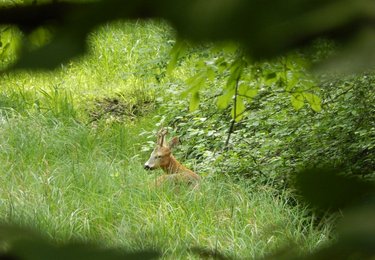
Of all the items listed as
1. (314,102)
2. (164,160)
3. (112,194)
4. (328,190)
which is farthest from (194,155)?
(328,190)

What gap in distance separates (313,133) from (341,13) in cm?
525

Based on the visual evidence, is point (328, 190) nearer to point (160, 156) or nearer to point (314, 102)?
point (314, 102)

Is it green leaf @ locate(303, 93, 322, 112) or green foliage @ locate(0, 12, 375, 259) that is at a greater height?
green leaf @ locate(303, 93, 322, 112)

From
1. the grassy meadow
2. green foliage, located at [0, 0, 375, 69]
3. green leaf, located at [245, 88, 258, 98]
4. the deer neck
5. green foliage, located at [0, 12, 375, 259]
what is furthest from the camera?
the deer neck

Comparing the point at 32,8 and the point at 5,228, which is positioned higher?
the point at 32,8

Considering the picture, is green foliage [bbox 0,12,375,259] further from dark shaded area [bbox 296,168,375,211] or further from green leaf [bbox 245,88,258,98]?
dark shaded area [bbox 296,168,375,211]

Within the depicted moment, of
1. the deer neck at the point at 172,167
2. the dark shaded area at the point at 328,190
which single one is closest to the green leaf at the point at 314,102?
the deer neck at the point at 172,167

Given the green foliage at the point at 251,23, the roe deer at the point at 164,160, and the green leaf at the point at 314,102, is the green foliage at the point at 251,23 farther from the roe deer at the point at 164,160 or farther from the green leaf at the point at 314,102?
the roe deer at the point at 164,160

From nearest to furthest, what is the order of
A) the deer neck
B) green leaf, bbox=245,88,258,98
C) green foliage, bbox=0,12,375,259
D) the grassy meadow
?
green leaf, bbox=245,88,258,98
green foliage, bbox=0,12,375,259
the grassy meadow
the deer neck

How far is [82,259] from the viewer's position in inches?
16.0

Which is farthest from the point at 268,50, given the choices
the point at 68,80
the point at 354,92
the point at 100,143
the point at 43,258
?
the point at 68,80

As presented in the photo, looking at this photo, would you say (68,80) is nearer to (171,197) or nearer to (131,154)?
(131,154)

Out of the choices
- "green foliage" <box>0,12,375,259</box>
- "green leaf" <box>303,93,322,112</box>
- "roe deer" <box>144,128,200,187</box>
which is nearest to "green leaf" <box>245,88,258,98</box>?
"green foliage" <box>0,12,375,259</box>

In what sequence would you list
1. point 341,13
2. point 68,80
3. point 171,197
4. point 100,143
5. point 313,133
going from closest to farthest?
point 341,13 < point 171,197 < point 313,133 < point 100,143 < point 68,80
